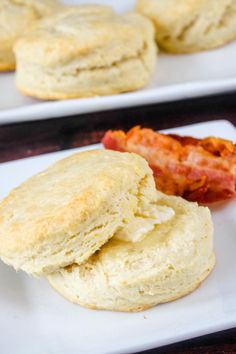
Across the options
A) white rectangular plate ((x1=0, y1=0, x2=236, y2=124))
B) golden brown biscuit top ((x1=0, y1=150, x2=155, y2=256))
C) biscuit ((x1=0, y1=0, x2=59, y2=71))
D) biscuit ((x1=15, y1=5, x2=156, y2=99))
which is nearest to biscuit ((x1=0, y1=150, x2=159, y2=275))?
golden brown biscuit top ((x1=0, y1=150, x2=155, y2=256))

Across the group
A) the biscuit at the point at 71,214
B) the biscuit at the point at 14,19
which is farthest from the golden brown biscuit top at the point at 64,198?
the biscuit at the point at 14,19

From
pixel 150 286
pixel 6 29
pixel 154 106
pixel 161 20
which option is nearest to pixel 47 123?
pixel 154 106

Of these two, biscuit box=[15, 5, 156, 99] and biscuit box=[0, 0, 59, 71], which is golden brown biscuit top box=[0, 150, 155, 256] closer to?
biscuit box=[15, 5, 156, 99]

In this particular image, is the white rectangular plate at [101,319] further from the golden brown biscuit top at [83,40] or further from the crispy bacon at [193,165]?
the golden brown biscuit top at [83,40]

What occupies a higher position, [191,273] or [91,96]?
[191,273]

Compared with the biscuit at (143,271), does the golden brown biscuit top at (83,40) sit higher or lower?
lower

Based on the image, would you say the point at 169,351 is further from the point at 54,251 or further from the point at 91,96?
the point at 91,96
